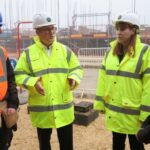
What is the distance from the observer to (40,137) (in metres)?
3.38

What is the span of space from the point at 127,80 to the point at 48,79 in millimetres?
842

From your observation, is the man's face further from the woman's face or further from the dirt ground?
the dirt ground

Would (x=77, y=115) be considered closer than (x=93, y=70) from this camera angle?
Yes

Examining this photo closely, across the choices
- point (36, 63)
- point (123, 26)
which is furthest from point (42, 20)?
point (123, 26)

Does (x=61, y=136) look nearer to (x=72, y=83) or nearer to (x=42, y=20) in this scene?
(x=72, y=83)

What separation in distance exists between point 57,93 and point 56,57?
397 millimetres

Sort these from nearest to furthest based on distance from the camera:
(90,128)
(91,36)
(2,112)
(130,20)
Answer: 1. (2,112)
2. (130,20)
3. (90,128)
4. (91,36)

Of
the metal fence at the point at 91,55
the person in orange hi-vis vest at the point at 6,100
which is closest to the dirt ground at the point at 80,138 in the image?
the person in orange hi-vis vest at the point at 6,100

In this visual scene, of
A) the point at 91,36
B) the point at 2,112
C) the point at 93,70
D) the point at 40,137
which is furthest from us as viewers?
the point at 91,36

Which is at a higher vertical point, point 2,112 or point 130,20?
point 130,20

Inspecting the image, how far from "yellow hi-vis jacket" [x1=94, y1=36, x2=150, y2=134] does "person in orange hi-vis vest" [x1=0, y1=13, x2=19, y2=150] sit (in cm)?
102

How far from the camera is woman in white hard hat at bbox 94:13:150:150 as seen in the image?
115 inches

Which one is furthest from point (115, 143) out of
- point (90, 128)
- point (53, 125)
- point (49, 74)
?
point (90, 128)

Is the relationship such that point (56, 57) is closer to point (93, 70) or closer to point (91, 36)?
point (93, 70)
